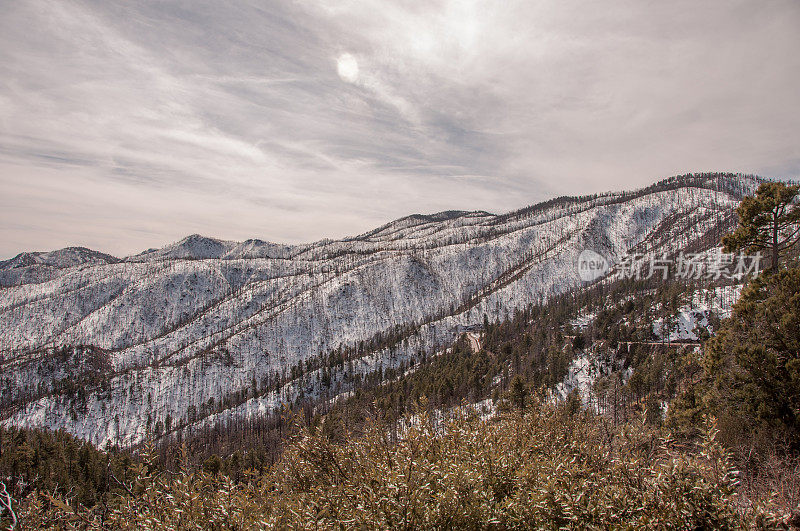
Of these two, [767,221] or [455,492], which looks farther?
[767,221]

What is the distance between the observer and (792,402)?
17953 millimetres

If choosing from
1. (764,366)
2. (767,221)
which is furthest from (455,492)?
(767,221)

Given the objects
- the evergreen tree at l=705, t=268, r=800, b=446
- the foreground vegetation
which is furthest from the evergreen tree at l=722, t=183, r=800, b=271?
the foreground vegetation

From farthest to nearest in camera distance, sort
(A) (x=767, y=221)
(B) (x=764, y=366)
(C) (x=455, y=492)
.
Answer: (A) (x=767, y=221)
(B) (x=764, y=366)
(C) (x=455, y=492)

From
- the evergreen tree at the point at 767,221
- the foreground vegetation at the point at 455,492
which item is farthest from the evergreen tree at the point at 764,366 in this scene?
the foreground vegetation at the point at 455,492

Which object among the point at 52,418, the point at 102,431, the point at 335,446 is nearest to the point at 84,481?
the point at 335,446

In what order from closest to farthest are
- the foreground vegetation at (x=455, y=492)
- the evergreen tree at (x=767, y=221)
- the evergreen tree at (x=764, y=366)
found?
the foreground vegetation at (x=455, y=492), the evergreen tree at (x=764, y=366), the evergreen tree at (x=767, y=221)

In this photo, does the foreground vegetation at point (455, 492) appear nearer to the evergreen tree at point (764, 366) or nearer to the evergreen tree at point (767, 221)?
the evergreen tree at point (764, 366)

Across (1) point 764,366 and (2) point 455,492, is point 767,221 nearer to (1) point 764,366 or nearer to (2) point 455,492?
(1) point 764,366

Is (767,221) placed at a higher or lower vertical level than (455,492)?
higher

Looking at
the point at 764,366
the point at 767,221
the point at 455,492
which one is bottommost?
the point at 455,492

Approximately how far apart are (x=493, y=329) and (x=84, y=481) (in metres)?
156

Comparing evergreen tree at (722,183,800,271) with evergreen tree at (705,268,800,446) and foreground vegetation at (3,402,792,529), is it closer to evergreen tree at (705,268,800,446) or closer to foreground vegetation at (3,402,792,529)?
evergreen tree at (705,268,800,446)

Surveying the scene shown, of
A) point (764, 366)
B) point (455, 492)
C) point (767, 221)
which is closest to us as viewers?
point (455, 492)
